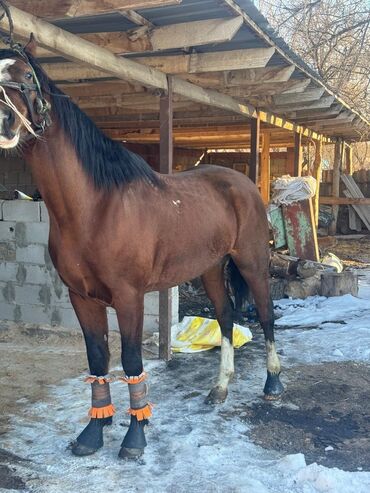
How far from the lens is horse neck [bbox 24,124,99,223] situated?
8.10 ft

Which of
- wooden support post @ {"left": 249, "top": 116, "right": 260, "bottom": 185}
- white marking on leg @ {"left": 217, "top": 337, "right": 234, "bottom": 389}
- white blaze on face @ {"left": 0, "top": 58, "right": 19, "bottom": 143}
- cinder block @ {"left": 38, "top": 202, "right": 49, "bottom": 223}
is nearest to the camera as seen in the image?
white blaze on face @ {"left": 0, "top": 58, "right": 19, "bottom": 143}

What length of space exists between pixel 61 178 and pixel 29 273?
2.60 metres

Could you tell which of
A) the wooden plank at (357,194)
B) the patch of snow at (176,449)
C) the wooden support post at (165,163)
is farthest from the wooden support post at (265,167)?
the patch of snow at (176,449)

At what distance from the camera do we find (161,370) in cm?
409

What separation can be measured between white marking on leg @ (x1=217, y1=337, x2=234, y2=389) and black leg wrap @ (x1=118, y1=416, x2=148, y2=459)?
2.97ft

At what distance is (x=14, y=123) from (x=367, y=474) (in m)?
2.36

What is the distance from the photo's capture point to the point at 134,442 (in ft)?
8.98

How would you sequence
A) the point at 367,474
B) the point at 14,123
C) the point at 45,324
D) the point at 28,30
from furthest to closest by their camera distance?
the point at 45,324, the point at 28,30, the point at 367,474, the point at 14,123

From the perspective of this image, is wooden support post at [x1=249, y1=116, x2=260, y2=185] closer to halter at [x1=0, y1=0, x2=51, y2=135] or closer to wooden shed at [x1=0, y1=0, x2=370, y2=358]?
wooden shed at [x1=0, y1=0, x2=370, y2=358]

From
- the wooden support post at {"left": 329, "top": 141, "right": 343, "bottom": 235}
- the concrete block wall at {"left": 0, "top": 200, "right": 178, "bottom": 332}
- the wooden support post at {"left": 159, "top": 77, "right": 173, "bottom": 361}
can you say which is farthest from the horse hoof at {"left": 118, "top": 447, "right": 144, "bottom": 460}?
the wooden support post at {"left": 329, "top": 141, "right": 343, "bottom": 235}

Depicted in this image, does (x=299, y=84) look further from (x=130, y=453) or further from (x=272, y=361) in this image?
(x=130, y=453)

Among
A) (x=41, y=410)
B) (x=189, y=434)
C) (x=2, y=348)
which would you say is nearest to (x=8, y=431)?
(x=41, y=410)

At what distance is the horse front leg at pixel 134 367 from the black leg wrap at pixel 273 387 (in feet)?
3.52

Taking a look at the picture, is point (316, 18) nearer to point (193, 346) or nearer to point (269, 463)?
point (193, 346)
